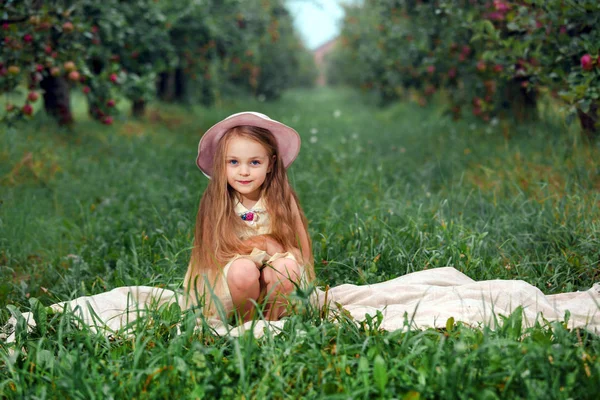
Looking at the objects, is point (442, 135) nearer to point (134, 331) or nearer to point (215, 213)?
point (215, 213)

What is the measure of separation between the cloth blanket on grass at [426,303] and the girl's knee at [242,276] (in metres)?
0.16

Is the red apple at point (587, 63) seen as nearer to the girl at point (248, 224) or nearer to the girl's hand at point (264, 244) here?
the girl at point (248, 224)

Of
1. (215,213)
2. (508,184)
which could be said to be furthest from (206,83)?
(215,213)

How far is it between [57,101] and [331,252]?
5540mm

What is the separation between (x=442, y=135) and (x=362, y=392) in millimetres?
6100

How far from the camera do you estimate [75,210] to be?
472 centimetres

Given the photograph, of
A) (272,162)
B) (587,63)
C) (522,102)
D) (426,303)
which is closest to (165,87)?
(522,102)

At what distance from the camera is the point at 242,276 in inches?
105

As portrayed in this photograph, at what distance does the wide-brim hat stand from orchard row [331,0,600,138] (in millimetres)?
2134

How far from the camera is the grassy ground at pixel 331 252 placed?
6.63 feet

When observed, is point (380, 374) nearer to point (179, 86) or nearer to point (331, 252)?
point (331, 252)

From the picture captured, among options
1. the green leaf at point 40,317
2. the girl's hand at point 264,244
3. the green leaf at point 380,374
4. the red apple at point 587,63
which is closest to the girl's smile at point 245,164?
the girl's hand at point 264,244

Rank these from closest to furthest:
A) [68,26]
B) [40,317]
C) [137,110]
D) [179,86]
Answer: [40,317]
[68,26]
[137,110]
[179,86]

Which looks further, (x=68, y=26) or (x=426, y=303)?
(x=68, y=26)
